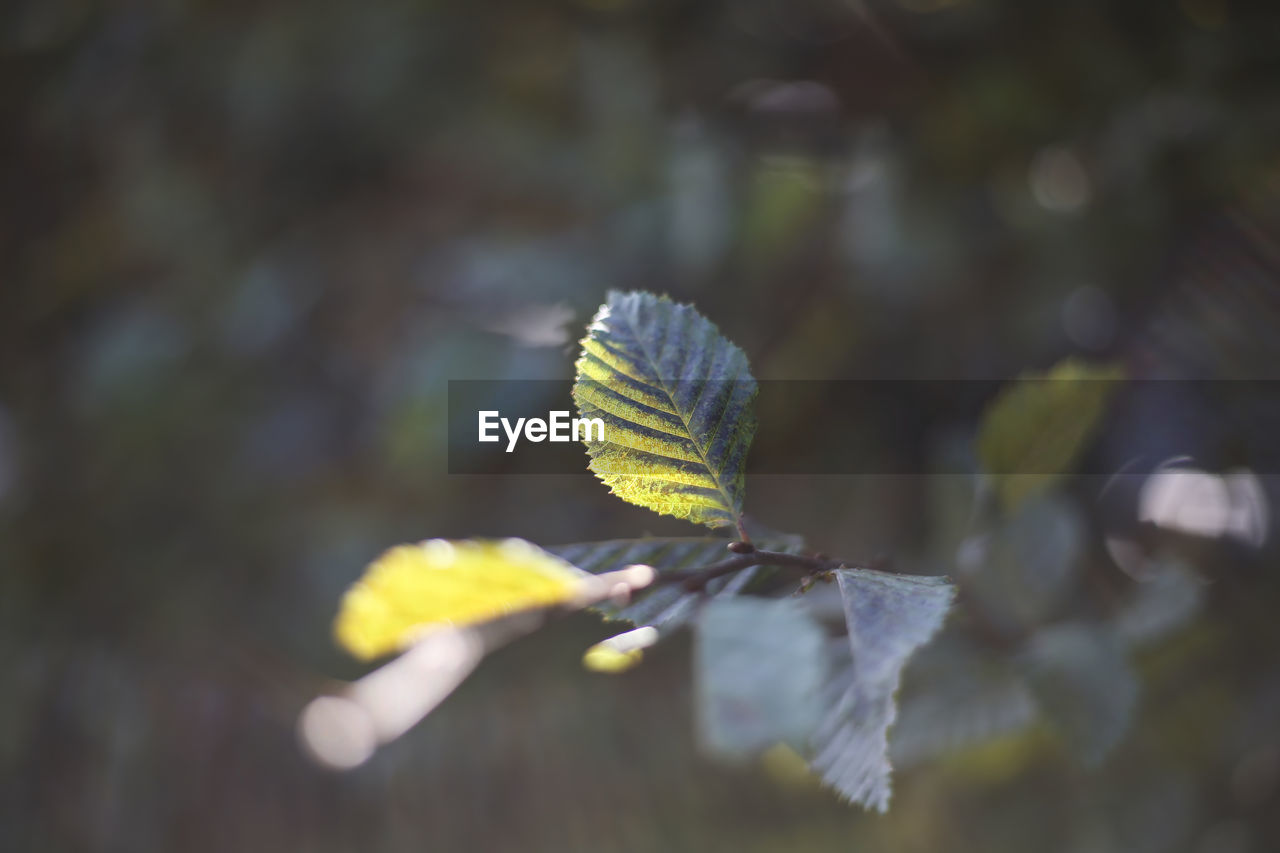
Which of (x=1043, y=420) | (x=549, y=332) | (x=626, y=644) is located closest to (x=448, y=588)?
(x=626, y=644)

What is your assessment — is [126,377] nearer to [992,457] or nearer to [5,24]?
[5,24]

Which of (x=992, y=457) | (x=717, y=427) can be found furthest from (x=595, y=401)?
(x=992, y=457)

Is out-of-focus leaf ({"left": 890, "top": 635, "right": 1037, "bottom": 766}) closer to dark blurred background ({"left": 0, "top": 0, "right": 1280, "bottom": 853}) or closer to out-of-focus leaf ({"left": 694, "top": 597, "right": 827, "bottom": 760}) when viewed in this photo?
dark blurred background ({"left": 0, "top": 0, "right": 1280, "bottom": 853})

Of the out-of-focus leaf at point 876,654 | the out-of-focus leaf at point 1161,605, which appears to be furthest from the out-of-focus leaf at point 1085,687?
the out-of-focus leaf at point 876,654

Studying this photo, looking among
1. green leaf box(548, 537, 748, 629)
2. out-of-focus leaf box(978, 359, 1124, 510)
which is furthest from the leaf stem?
out-of-focus leaf box(978, 359, 1124, 510)
